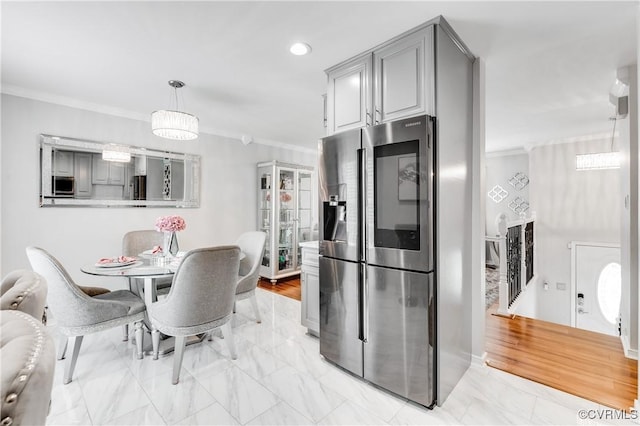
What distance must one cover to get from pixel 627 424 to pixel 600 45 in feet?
8.40

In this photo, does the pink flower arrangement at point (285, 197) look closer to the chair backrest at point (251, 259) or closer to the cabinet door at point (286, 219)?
the cabinet door at point (286, 219)

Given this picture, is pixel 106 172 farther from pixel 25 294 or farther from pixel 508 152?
pixel 508 152

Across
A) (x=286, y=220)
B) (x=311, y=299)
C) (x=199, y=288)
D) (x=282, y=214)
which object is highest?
(x=282, y=214)

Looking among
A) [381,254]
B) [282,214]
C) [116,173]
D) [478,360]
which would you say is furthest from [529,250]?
[116,173]

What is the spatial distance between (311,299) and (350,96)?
1890mm

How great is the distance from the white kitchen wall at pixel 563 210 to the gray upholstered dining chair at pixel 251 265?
510cm

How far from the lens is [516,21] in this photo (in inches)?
75.5

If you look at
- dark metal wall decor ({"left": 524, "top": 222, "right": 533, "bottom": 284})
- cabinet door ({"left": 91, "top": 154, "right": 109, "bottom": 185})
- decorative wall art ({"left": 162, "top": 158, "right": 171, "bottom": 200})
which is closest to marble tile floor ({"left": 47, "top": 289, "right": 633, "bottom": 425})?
cabinet door ({"left": 91, "top": 154, "right": 109, "bottom": 185})

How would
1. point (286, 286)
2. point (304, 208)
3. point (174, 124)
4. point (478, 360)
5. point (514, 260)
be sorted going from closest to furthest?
point (478, 360)
point (174, 124)
point (514, 260)
point (286, 286)
point (304, 208)

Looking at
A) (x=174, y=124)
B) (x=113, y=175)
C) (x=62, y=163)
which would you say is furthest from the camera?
(x=113, y=175)

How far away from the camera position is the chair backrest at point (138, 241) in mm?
3316

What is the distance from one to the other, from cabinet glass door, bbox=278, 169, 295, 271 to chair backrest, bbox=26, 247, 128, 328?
3134 mm

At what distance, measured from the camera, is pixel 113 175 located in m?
3.59

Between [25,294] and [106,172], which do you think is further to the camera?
[106,172]
